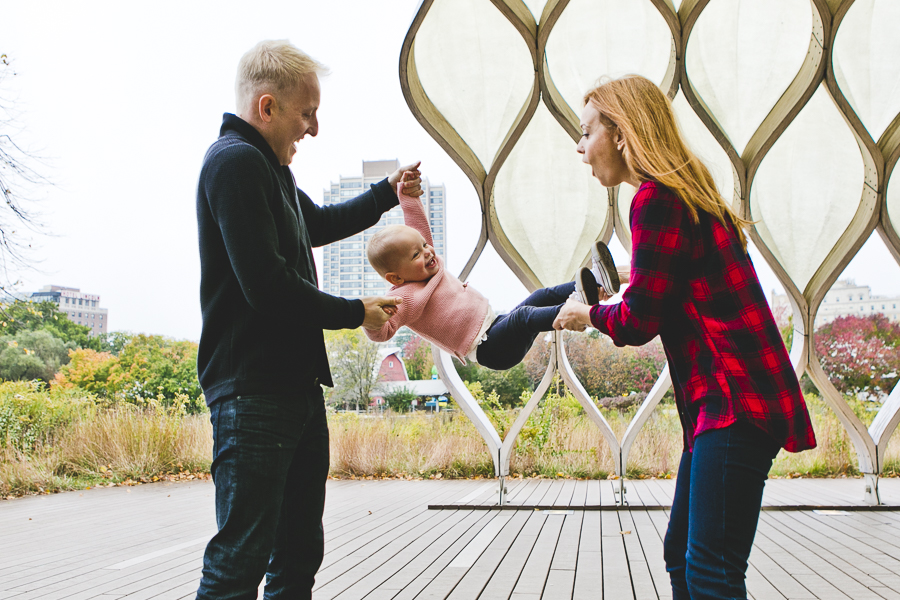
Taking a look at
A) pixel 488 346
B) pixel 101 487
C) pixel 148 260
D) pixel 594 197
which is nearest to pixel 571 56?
pixel 594 197

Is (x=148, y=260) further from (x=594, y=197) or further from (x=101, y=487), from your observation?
(x=594, y=197)

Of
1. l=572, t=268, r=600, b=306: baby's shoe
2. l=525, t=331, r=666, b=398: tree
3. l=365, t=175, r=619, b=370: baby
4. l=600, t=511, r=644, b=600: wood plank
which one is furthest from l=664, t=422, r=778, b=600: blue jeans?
l=525, t=331, r=666, b=398: tree

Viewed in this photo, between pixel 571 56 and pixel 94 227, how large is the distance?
34.9 feet

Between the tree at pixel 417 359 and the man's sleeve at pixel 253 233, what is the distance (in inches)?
259

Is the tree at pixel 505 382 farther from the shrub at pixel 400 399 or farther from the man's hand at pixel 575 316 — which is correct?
the man's hand at pixel 575 316

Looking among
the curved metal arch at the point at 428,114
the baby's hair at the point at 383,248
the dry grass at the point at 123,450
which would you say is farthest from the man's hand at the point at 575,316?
the dry grass at the point at 123,450

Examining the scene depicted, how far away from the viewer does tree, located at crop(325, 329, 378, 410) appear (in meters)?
8.16

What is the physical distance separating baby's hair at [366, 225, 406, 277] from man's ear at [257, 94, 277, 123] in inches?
27.1

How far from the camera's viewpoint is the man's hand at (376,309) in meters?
1.53

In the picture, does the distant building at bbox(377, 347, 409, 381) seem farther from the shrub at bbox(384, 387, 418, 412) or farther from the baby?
the baby

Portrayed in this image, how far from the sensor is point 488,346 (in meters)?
2.10

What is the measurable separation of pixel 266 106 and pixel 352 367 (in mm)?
7204

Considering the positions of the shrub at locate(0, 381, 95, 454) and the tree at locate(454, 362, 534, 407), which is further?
the tree at locate(454, 362, 534, 407)

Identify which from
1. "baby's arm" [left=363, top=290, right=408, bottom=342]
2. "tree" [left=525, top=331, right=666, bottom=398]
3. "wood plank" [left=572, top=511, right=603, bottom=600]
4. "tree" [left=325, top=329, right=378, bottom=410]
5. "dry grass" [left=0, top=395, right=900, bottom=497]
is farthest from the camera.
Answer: "tree" [left=325, top=329, right=378, bottom=410]
